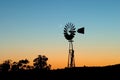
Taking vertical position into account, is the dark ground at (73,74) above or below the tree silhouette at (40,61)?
below

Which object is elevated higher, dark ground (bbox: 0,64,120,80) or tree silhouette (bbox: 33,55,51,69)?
tree silhouette (bbox: 33,55,51,69)

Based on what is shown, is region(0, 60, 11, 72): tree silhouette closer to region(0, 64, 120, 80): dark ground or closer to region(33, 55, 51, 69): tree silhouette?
region(33, 55, 51, 69): tree silhouette

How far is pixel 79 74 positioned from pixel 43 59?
8056cm

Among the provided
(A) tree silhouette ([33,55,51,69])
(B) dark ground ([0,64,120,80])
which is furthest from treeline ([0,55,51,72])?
(B) dark ground ([0,64,120,80])

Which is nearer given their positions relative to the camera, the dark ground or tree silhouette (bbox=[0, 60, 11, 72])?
the dark ground

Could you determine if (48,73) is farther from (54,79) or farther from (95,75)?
(95,75)

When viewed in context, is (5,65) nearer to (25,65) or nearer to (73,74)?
(25,65)

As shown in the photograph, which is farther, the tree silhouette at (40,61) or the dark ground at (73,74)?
the tree silhouette at (40,61)

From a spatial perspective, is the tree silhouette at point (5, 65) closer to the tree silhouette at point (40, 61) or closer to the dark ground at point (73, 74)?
the tree silhouette at point (40, 61)

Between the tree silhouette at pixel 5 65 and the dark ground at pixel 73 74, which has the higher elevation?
the tree silhouette at pixel 5 65

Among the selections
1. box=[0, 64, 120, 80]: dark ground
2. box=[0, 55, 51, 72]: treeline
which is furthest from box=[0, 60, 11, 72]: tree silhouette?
box=[0, 64, 120, 80]: dark ground

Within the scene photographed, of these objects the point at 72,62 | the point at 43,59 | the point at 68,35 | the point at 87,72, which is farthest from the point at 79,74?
the point at 43,59

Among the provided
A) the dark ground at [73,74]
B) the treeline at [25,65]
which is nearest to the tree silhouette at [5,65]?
the treeline at [25,65]

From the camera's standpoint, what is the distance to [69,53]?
44.5 meters
